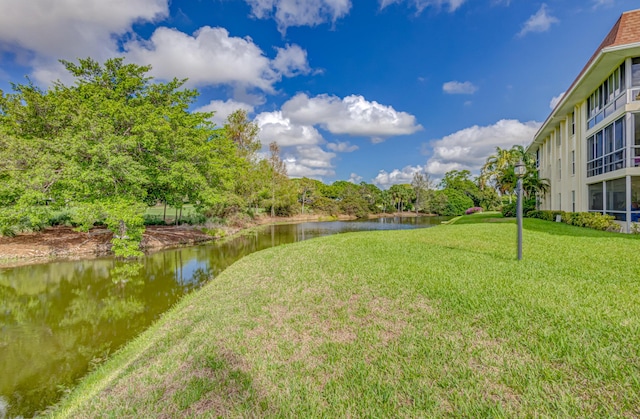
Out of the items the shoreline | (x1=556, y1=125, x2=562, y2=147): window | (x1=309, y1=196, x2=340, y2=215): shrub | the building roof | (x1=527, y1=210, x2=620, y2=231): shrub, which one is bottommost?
the shoreline

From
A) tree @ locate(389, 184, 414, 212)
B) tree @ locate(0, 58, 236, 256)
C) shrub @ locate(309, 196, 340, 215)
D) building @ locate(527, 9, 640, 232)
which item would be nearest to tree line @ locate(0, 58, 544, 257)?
tree @ locate(0, 58, 236, 256)

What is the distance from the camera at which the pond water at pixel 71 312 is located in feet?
14.8

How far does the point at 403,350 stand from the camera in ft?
11.6

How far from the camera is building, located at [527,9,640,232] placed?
10.9m

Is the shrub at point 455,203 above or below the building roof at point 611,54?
below

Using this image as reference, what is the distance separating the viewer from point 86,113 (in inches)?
516

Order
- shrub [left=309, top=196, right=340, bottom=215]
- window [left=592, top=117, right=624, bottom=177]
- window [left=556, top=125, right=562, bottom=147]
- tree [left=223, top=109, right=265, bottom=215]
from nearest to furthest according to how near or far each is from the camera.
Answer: window [left=592, top=117, right=624, bottom=177] → window [left=556, top=125, right=562, bottom=147] → tree [left=223, top=109, right=265, bottom=215] → shrub [left=309, top=196, right=340, bottom=215]

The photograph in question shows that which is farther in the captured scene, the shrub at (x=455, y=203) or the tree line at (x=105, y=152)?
the shrub at (x=455, y=203)

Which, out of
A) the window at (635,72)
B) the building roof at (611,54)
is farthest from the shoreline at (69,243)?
the window at (635,72)

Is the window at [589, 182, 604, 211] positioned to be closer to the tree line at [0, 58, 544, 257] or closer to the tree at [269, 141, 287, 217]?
the tree line at [0, 58, 544, 257]

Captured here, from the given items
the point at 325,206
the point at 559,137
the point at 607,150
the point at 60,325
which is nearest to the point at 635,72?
the point at 607,150

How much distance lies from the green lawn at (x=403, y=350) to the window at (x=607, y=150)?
790 cm

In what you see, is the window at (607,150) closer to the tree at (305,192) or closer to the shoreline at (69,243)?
the shoreline at (69,243)

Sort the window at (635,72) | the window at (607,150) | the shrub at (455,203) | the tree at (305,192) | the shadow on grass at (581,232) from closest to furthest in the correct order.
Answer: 1. the shadow on grass at (581,232)
2. the window at (635,72)
3. the window at (607,150)
4. the tree at (305,192)
5. the shrub at (455,203)
